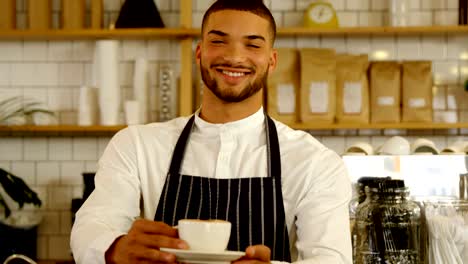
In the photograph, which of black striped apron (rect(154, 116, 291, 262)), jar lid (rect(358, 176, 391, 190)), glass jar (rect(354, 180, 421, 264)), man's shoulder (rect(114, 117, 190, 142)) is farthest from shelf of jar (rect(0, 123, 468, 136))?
black striped apron (rect(154, 116, 291, 262))

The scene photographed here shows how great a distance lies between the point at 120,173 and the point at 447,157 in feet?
4.12

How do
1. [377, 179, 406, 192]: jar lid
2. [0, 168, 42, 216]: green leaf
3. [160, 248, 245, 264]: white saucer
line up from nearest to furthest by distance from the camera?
[160, 248, 245, 264]: white saucer
[377, 179, 406, 192]: jar lid
[0, 168, 42, 216]: green leaf

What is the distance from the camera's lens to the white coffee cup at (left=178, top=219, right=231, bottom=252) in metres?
1.47

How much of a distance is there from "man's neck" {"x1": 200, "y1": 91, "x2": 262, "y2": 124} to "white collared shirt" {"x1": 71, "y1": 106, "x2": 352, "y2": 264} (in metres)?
0.02

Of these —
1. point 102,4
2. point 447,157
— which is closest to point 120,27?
point 102,4

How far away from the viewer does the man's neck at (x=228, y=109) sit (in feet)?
6.24

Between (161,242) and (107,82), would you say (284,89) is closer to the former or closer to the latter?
(107,82)

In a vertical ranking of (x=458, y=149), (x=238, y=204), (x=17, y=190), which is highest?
(x=458, y=149)

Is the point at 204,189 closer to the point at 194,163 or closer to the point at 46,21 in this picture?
the point at 194,163

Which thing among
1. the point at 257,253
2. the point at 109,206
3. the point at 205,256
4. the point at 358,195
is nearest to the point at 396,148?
the point at 358,195

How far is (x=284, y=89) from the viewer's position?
4188 millimetres

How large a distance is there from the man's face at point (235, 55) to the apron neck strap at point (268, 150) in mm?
147

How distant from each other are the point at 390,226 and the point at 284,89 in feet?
6.47

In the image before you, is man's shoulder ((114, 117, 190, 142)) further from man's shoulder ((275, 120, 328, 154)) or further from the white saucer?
the white saucer
